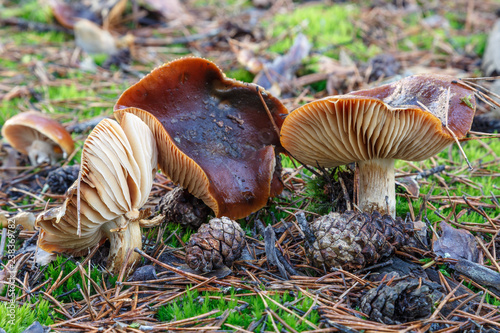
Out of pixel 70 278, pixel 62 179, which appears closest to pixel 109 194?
pixel 70 278

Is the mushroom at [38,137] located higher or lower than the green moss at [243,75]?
lower

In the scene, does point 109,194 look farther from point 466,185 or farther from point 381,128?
point 466,185

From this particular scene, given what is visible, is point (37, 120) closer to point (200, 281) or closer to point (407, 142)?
point (200, 281)

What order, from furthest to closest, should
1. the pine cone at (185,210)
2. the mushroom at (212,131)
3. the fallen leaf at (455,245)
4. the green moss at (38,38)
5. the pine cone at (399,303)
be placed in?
the green moss at (38,38)
the pine cone at (185,210)
the mushroom at (212,131)
the fallen leaf at (455,245)
the pine cone at (399,303)

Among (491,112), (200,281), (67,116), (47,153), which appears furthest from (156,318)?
(491,112)

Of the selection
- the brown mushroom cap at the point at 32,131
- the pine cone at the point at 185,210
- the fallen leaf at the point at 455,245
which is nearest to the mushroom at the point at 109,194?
the pine cone at the point at 185,210

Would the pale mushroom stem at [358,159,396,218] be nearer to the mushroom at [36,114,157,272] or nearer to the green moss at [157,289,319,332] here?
the green moss at [157,289,319,332]


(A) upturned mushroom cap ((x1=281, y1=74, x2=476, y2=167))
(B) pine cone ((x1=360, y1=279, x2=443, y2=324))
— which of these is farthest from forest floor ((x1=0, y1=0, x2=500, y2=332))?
(A) upturned mushroom cap ((x1=281, y1=74, x2=476, y2=167))

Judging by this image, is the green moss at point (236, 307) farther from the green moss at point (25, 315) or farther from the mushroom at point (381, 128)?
the mushroom at point (381, 128)
